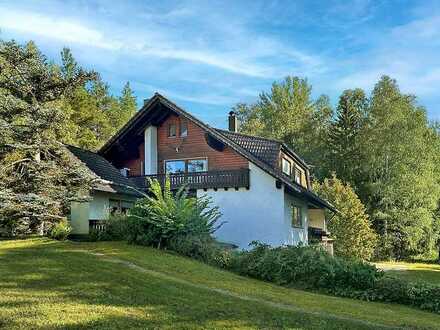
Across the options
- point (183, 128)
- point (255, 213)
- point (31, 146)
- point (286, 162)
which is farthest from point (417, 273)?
point (31, 146)

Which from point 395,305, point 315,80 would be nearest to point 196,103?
point 315,80

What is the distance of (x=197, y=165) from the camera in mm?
27219

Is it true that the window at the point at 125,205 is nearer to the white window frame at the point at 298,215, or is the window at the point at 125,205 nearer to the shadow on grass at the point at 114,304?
the white window frame at the point at 298,215

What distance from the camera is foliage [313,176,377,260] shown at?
35.3m

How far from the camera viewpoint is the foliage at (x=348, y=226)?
3531 cm

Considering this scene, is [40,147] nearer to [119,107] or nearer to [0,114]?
[0,114]

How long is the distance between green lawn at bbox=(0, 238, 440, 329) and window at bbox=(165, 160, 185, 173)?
45.2 ft

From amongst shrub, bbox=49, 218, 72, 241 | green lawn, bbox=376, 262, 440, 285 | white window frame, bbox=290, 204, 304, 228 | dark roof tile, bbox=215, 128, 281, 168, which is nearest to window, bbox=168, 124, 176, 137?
dark roof tile, bbox=215, 128, 281, 168

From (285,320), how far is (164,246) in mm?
10428

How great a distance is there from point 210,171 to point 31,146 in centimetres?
965

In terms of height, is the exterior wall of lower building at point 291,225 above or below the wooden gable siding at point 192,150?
below

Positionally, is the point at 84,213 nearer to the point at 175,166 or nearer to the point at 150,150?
the point at 150,150

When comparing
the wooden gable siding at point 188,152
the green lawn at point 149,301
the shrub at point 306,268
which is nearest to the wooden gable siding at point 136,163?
the wooden gable siding at point 188,152

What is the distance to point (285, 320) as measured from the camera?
8.44 metres
